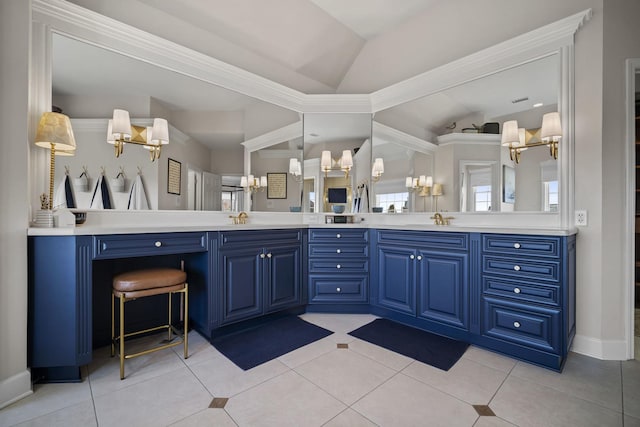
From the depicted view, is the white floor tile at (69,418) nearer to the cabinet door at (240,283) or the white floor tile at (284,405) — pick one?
the white floor tile at (284,405)

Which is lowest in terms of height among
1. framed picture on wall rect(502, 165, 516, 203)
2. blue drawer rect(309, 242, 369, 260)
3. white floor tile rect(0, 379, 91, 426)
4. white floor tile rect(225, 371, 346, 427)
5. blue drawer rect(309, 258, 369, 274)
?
white floor tile rect(225, 371, 346, 427)

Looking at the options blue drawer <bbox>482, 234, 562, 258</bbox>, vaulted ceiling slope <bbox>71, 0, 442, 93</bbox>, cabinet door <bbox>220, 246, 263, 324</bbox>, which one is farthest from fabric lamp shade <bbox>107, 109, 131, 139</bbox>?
blue drawer <bbox>482, 234, 562, 258</bbox>

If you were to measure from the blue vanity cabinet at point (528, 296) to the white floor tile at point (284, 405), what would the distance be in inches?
53.0

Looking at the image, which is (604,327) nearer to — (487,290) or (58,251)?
(487,290)

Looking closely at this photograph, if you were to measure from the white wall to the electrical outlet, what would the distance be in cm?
366

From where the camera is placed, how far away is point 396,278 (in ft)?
8.97

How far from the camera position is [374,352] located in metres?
2.17

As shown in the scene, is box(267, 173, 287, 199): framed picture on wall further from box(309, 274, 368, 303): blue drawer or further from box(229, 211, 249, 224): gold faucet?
box(309, 274, 368, 303): blue drawer

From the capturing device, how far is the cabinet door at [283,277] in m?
2.65

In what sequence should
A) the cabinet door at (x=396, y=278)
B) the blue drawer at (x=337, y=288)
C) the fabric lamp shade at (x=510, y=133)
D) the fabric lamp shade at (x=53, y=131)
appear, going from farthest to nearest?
the blue drawer at (x=337, y=288)
the cabinet door at (x=396, y=278)
the fabric lamp shade at (x=510, y=133)
the fabric lamp shade at (x=53, y=131)

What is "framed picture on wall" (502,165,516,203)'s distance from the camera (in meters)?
2.42

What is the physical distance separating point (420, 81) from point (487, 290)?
2.15 meters

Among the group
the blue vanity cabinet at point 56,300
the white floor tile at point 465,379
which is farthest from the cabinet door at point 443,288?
the blue vanity cabinet at point 56,300

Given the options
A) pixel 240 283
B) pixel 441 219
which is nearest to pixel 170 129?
pixel 240 283
